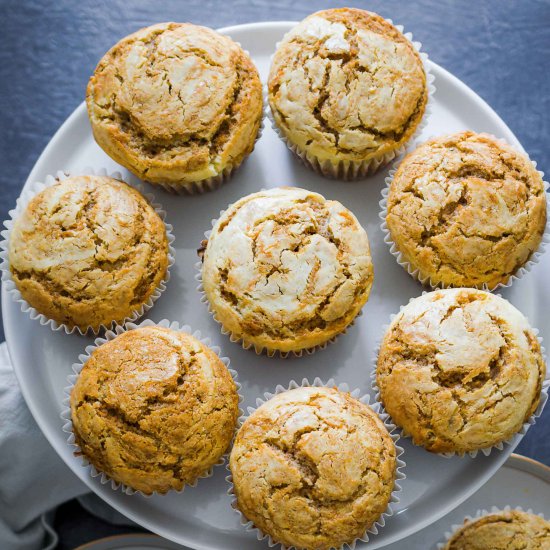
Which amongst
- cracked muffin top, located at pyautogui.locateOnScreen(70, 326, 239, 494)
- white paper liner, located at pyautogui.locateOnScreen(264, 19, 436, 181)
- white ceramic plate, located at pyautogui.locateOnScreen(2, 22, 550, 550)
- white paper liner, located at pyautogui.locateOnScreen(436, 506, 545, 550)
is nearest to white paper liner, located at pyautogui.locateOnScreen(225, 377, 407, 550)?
white ceramic plate, located at pyautogui.locateOnScreen(2, 22, 550, 550)

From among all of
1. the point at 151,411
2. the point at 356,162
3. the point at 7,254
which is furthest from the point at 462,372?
the point at 7,254

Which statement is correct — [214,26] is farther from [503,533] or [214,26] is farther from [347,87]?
[503,533]

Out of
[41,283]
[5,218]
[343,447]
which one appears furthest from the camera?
[5,218]

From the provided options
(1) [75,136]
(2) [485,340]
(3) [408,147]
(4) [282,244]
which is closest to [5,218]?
(1) [75,136]

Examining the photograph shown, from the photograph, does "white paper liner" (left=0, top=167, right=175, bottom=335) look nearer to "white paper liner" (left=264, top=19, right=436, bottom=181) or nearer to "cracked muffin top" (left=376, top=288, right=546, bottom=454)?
"white paper liner" (left=264, top=19, right=436, bottom=181)

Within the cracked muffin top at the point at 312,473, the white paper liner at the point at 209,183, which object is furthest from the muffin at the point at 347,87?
the cracked muffin top at the point at 312,473

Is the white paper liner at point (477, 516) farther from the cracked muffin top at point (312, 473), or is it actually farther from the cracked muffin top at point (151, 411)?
the cracked muffin top at point (151, 411)

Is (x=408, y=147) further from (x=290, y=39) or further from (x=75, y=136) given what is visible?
(x=75, y=136)
